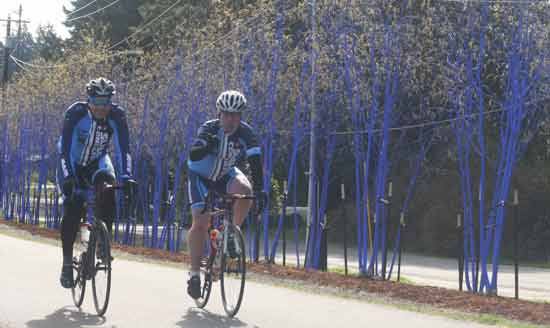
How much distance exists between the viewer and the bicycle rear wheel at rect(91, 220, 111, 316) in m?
7.95

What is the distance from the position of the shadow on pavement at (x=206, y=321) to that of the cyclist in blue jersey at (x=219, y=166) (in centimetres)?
21

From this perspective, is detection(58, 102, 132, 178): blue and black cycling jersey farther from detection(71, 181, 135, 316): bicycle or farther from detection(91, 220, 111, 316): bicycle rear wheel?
detection(91, 220, 111, 316): bicycle rear wheel

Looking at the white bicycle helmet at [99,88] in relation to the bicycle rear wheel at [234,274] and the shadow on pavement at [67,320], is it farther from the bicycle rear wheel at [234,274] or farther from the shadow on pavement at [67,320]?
the shadow on pavement at [67,320]

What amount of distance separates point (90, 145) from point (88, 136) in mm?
80

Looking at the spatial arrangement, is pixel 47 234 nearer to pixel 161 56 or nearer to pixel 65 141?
pixel 161 56

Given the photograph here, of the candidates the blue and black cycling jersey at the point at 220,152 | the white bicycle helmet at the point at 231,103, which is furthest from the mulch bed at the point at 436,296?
the white bicycle helmet at the point at 231,103

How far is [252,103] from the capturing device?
17.8 meters

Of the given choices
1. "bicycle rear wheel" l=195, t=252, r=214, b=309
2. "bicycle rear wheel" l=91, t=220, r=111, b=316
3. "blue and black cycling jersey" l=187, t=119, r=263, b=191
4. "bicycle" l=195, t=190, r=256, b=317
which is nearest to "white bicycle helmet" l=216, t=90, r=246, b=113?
"blue and black cycling jersey" l=187, t=119, r=263, b=191

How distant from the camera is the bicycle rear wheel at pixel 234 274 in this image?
7812 mm

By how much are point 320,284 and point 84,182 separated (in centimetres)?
389

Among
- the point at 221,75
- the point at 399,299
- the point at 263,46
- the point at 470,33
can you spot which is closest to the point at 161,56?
the point at 221,75

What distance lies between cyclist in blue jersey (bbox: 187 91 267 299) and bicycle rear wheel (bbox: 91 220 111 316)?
0.76m

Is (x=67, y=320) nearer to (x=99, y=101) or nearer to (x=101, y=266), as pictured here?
(x=101, y=266)

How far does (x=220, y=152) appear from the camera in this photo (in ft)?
27.6
